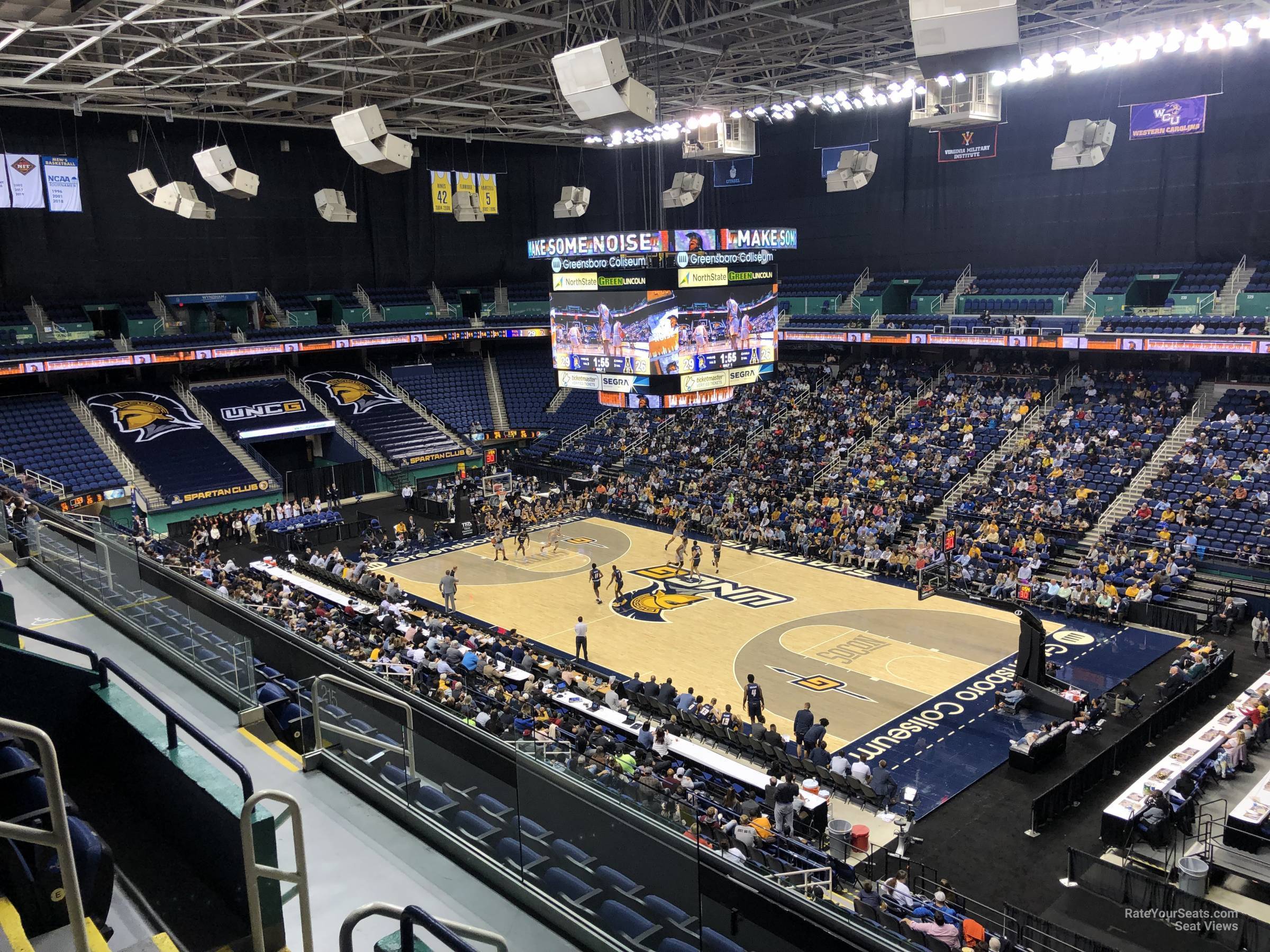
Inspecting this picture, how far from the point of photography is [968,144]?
120 feet

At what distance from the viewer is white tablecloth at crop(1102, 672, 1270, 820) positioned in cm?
1378

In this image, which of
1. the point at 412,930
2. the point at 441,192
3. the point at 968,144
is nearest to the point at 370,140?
the point at 412,930

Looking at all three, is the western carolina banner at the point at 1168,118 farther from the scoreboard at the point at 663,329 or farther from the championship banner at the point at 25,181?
the championship banner at the point at 25,181

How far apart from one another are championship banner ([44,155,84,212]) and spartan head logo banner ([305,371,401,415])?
11116mm

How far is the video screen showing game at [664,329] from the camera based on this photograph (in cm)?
2500

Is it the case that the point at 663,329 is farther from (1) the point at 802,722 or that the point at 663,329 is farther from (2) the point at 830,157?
(2) the point at 830,157

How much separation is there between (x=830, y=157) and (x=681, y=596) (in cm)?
2335

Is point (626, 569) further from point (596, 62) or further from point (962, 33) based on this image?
point (962, 33)

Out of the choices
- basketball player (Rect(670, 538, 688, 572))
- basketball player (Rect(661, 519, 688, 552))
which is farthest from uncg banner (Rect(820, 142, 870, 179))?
basketball player (Rect(670, 538, 688, 572))

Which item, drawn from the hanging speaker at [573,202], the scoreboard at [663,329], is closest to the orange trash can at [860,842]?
the scoreboard at [663,329]

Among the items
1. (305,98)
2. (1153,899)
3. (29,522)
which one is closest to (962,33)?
(1153,899)

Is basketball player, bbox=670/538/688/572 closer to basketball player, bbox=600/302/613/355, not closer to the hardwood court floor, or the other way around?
the hardwood court floor

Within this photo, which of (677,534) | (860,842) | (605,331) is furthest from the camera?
(677,534)

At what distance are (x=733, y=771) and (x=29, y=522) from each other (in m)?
11.4
